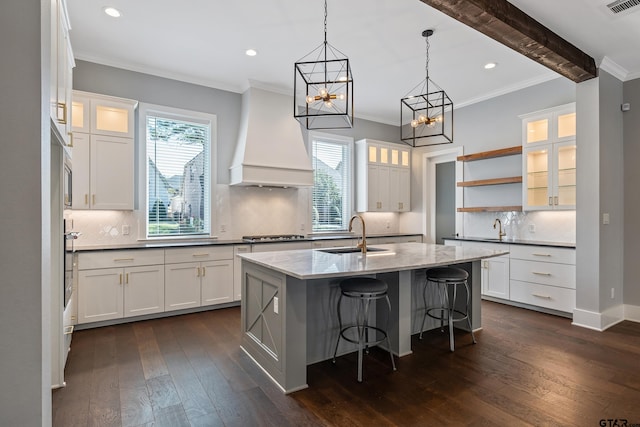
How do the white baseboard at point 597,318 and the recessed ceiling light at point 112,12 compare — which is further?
the white baseboard at point 597,318

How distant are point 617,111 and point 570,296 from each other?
7.75ft

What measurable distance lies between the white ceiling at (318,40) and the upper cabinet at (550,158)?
65 centimetres

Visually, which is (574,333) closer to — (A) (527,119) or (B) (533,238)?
(B) (533,238)

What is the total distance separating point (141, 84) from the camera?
4461 millimetres

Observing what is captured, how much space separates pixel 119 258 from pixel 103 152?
1275 mm

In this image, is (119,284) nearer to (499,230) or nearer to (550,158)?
(499,230)

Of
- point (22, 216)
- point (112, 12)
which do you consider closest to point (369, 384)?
point (22, 216)

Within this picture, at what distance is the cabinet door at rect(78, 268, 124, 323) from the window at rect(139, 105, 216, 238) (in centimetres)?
84

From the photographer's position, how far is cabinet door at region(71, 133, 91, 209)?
381cm

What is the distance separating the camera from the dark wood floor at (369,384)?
7.00 ft

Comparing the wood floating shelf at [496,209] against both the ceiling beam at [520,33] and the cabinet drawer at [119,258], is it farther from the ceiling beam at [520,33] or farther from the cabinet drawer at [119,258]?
the cabinet drawer at [119,258]

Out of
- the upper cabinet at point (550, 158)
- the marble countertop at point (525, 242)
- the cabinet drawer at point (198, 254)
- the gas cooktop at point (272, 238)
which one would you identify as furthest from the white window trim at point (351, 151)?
the upper cabinet at point (550, 158)

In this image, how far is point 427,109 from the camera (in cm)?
319

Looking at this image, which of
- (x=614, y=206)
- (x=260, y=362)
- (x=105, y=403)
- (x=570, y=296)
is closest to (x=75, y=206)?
(x=105, y=403)
